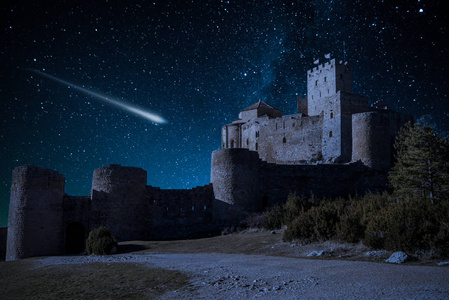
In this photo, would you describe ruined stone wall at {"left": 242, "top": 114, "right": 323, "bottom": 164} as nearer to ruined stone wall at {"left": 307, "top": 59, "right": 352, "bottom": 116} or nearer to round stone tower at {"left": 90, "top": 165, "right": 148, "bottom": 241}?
ruined stone wall at {"left": 307, "top": 59, "right": 352, "bottom": 116}

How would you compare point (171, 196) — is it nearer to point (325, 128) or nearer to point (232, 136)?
point (325, 128)

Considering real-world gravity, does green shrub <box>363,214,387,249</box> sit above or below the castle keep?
below

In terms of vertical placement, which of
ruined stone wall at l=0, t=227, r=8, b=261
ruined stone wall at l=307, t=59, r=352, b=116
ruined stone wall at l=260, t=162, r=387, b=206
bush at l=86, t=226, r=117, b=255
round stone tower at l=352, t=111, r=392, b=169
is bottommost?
ruined stone wall at l=0, t=227, r=8, b=261

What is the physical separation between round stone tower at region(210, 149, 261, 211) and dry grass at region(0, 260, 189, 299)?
11243mm

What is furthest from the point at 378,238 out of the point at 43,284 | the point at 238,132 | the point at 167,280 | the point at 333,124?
the point at 238,132

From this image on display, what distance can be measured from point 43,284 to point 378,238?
34.8 ft

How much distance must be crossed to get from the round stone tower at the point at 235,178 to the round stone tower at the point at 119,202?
517cm

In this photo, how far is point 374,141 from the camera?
2741 centimetres

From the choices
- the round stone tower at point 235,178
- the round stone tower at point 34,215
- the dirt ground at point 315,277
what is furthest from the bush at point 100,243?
the round stone tower at point 235,178

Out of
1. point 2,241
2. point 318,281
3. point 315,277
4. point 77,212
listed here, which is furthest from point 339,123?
point 2,241

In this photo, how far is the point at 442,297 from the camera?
6250 mm

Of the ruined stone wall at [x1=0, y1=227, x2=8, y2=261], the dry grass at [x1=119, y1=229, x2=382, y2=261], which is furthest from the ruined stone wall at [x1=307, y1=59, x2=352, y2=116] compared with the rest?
the ruined stone wall at [x1=0, y1=227, x2=8, y2=261]

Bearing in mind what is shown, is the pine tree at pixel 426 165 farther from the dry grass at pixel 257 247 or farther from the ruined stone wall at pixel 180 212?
the ruined stone wall at pixel 180 212

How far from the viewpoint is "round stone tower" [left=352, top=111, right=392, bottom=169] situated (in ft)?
89.4
